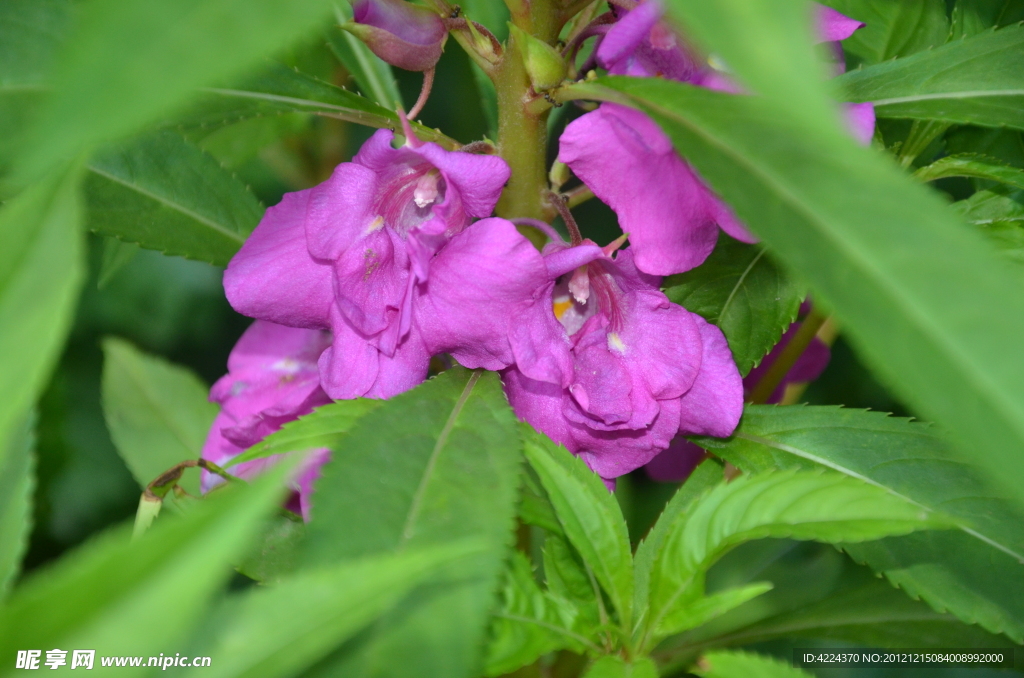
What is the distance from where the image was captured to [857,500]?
1.84 ft

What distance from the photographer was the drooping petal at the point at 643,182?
0.62 meters

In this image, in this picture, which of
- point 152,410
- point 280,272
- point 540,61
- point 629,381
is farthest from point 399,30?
point 152,410

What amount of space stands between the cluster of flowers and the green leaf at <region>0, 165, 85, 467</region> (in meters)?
0.31

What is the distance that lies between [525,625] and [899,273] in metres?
0.36

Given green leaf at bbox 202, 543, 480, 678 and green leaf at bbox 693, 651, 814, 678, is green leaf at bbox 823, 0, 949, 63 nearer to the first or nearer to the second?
green leaf at bbox 693, 651, 814, 678

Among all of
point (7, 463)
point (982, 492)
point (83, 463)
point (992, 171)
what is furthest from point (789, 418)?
point (83, 463)

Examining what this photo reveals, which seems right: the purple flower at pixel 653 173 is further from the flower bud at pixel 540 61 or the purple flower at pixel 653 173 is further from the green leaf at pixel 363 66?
the green leaf at pixel 363 66

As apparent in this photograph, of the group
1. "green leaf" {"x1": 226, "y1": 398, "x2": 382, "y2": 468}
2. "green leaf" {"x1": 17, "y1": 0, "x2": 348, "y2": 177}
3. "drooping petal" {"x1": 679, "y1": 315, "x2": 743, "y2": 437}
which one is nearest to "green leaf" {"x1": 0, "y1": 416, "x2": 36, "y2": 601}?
"green leaf" {"x1": 226, "y1": 398, "x2": 382, "y2": 468}

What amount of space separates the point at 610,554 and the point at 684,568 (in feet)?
0.17

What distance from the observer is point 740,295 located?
0.78 metres

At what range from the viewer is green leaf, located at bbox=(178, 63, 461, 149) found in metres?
0.75

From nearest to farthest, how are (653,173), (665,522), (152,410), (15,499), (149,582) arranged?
(149,582) < (15,499) < (653,173) < (665,522) < (152,410)

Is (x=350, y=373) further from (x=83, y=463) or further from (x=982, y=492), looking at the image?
(x=83, y=463)

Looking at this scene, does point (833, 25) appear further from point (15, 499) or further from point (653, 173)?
point (15, 499)
